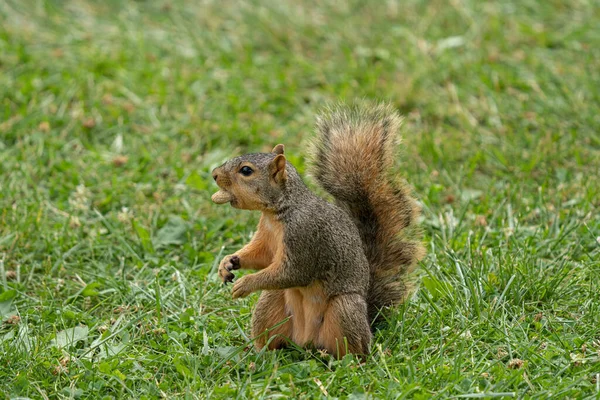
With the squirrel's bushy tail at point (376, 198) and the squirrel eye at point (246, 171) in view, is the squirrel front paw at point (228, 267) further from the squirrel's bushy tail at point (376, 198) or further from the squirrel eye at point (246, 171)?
the squirrel's bushy tail at point (376, 198)

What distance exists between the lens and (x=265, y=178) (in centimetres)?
285

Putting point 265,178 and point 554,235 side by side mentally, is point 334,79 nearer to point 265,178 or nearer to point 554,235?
point 554,235

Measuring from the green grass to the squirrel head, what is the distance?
0.42 meters

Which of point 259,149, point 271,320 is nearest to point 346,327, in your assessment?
point 271,320

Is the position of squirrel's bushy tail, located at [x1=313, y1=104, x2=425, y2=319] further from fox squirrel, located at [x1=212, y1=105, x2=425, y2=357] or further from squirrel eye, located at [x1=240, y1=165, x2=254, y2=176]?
squirrel eye, located at [x1=240, y1=165, x2=254, y2=176]

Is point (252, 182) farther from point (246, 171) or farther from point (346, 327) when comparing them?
point (346, 327)

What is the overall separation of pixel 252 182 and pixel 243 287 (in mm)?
342

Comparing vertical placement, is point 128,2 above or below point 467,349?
above

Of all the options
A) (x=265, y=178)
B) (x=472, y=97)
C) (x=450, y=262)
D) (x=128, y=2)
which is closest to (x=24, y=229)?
(x=265, y=178)

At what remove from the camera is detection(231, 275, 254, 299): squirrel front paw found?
2832 millimetres

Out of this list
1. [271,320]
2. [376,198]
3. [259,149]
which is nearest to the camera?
[271,320]

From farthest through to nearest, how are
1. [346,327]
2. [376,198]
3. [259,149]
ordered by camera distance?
[259,149]
[376,198]
[346,327]

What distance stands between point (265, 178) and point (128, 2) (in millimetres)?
3968

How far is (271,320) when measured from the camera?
2961 millimetres
